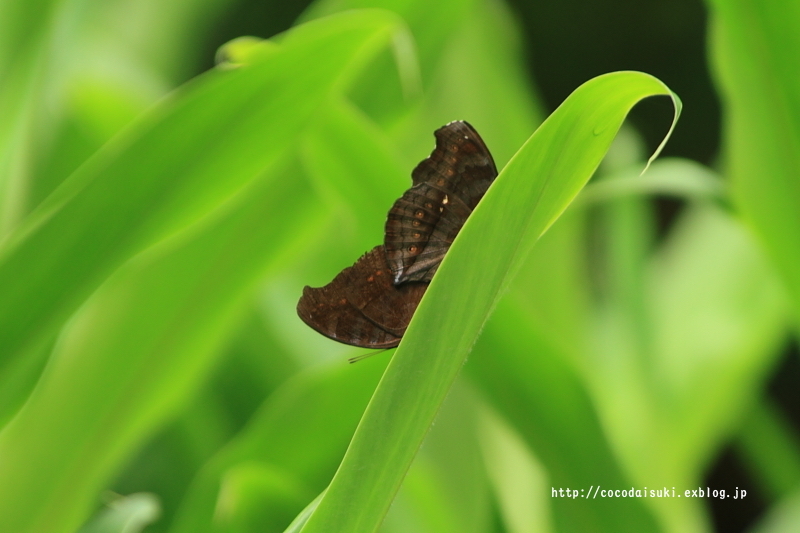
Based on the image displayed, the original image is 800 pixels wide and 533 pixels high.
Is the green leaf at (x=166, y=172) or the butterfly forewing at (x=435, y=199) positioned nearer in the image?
the butterfly forewing at (x=435, y=199)

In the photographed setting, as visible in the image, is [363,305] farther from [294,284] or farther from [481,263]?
[294,284]

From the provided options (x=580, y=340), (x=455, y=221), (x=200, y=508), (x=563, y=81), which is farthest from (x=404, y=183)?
(x=563, y=81)

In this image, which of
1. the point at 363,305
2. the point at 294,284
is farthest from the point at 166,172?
the point at 294,284

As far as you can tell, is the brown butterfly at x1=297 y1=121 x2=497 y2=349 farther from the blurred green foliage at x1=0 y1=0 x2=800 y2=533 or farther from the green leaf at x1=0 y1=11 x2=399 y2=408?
the green leaf at x1=0 y1=11 x2=399 y2=408

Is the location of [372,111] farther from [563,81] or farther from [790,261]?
A: [563,81]

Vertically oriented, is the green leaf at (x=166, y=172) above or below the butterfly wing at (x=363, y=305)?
above

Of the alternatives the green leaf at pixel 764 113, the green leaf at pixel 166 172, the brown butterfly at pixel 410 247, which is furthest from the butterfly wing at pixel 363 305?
the green leaf at pixel 764 113

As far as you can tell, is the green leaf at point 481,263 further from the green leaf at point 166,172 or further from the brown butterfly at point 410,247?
the green leaf at point 166,172

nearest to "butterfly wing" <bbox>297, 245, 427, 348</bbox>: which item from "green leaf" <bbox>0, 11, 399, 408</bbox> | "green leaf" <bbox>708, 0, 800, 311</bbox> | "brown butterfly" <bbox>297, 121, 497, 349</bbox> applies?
"brown butterfly" <bbox>297, 121, 497, 349</bbox>
